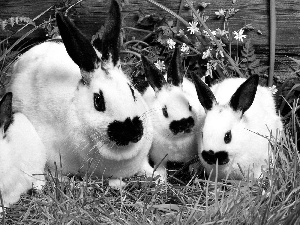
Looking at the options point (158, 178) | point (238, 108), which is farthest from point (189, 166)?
point (238, 108)

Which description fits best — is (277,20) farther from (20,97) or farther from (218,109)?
(20,97)

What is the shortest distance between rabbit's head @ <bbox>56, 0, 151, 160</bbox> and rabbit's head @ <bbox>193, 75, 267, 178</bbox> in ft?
1.46

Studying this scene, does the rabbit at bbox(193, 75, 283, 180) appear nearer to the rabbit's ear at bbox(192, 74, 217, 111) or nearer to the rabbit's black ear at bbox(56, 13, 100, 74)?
the rabbit's ear at bbox(192, 74, 217, 111)

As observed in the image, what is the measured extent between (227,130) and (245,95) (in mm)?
264

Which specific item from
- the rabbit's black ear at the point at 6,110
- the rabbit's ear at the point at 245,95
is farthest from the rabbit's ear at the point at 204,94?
the rabbit's black ear at the point at 6,110

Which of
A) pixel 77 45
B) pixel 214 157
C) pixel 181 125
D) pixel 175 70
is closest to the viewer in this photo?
pixel 77 45

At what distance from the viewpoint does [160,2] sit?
201 inches

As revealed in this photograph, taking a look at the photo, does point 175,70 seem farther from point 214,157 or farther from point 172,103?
point 214,157

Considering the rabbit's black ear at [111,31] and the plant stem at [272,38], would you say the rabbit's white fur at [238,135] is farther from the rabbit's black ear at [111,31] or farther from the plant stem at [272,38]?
Answer: the rabbit's black ear at [111,31]

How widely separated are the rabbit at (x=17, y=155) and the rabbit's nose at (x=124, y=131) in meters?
0.58

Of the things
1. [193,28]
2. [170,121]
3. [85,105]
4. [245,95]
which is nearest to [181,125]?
[170,121]

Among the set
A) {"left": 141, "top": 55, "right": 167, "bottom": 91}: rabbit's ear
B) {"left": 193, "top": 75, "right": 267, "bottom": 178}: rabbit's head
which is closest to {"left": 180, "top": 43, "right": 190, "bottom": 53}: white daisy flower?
{"left": 141, "top": 55, "right": 167, "bottom": 91}: rabbit's ear

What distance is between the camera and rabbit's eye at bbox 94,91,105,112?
12.2 feet

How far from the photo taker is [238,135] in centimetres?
405
